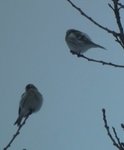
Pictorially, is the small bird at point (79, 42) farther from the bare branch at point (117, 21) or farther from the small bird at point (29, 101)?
the bare branch at point (117, 21)

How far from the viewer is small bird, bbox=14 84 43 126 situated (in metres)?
11.7

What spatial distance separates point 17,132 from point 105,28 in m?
2.23

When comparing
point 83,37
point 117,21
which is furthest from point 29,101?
point 117,21

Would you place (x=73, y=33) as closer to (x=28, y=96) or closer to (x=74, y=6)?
(x=28, y=96)

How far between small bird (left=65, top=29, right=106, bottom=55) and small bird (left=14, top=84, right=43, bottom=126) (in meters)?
1.43

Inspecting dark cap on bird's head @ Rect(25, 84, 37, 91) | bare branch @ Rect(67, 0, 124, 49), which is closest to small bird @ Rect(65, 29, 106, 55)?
dark cap on bird's head @ Rect(25, 84, 37, 91)

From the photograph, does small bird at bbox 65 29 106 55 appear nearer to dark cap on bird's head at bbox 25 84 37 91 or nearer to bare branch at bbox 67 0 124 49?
dark cap on bird's head at bbox 25 84 37 91

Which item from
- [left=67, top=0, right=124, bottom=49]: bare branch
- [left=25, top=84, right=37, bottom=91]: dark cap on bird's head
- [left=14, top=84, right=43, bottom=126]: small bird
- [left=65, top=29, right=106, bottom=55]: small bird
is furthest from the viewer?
[left=25, top=84, right=37, bottom=91]: dark cap on bird's head

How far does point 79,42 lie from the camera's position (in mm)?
11805

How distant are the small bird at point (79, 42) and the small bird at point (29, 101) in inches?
56.3

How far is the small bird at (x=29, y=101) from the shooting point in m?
11.7

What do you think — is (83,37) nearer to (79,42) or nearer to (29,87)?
(79,42)

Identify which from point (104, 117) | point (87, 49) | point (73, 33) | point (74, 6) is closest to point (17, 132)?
point (104, 117)

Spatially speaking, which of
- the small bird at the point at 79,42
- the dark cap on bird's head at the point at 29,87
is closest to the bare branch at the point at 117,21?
the small bird at the point at 79,42
